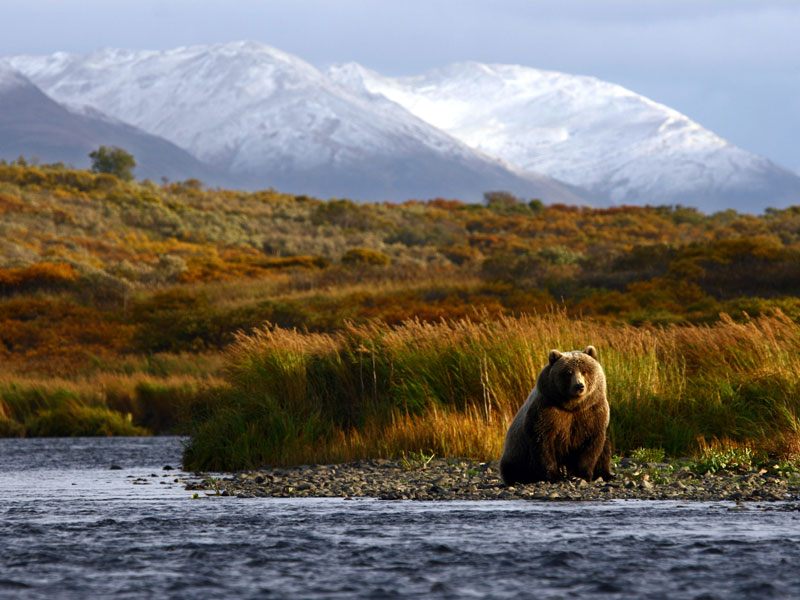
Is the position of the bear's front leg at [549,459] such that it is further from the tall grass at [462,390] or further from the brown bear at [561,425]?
the tall grass at [462,390]

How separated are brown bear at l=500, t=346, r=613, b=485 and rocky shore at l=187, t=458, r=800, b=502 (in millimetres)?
196

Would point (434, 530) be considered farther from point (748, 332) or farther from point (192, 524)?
point (748, 332)

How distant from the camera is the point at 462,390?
16.2 meters

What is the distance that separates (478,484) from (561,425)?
1667 millimetres

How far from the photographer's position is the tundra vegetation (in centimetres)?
1573

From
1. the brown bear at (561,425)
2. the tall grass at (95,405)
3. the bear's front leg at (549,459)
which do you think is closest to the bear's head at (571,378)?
the brown bear at (561,425)

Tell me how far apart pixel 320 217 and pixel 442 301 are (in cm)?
4033

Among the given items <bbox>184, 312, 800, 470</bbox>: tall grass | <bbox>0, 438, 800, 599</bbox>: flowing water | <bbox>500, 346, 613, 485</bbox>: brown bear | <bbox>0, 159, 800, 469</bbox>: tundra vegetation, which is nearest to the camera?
<bbox>0, 438, 800, 599</bbox>: flowing water

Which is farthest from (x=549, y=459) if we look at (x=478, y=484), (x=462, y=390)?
(x=462, y=390)

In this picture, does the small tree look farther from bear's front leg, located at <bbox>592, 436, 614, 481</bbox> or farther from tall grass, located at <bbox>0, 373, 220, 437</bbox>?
bear's front leg, located at <bbox>592, 436, 614, 481</bbox>

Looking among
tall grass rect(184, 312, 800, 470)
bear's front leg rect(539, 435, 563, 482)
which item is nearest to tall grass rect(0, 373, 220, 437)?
tall grass rect(184, 312, 800, 470)

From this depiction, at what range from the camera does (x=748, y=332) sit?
668 inches

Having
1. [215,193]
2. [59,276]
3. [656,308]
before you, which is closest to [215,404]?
[656,308]

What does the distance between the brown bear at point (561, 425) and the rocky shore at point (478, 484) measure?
0.64 feet
